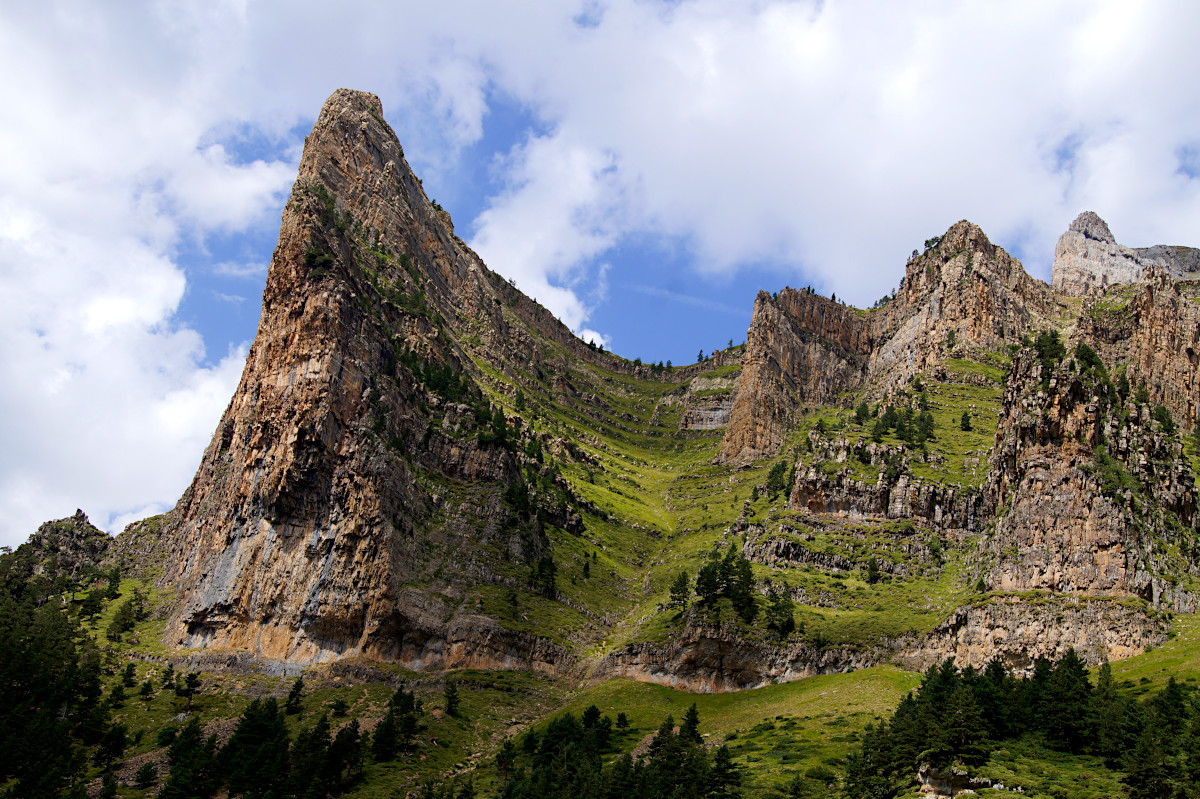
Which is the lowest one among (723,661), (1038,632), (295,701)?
(295,701)

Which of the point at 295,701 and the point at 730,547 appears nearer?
the point at 295,701

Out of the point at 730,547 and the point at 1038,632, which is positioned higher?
the point at 730,547

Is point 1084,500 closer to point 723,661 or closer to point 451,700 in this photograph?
point 723,661

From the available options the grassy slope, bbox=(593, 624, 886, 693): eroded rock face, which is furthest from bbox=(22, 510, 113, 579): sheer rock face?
bbox=(593, 624, 886, 693): eroded rock face

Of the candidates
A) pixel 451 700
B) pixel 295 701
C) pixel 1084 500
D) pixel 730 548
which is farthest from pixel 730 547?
pixel 295 701

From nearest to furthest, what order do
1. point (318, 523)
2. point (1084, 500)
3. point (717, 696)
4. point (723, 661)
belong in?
point (1084, 500) → point (717, 696) → point (723, 661) → point (318, 523)

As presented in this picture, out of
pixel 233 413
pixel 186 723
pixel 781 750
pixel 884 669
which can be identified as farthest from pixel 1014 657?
pixel 233 413

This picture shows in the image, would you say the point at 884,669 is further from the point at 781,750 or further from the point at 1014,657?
the point at 781,750

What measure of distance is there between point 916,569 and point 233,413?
15315 centimetres

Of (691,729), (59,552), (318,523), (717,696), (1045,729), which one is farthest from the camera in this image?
(59,552)

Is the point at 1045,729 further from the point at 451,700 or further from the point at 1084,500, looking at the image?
the point at 451,700

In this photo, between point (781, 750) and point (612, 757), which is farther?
point (612, 757)

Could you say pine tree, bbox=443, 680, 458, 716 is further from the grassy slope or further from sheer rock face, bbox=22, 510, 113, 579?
sheer rock face, bbox=22, 510, 113, 579

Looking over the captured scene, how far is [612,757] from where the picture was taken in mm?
118375
